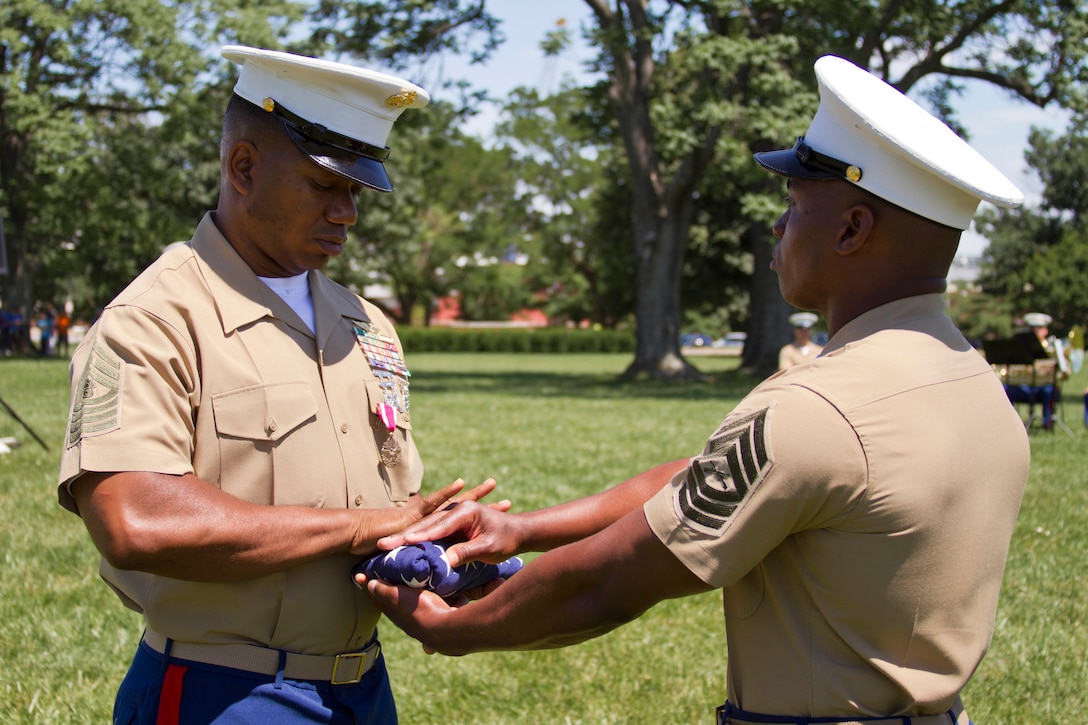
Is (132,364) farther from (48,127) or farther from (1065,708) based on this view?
(48,127)

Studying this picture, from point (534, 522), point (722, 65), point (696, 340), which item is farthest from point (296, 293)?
point (696, 340)

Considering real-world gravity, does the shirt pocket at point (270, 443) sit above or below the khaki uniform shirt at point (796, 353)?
above

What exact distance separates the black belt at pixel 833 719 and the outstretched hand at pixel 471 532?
2.59 feet

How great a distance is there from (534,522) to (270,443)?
0.81 metres

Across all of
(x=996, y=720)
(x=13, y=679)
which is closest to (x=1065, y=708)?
(x=996, y=720)

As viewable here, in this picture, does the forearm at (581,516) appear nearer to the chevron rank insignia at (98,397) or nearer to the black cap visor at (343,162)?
the black cap visor at (343,162)

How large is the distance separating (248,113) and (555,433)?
12.0 m

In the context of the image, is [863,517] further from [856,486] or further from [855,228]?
[855,228]

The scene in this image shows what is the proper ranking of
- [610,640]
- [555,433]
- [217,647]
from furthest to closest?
[555,433] → [610,640] → [217,647]

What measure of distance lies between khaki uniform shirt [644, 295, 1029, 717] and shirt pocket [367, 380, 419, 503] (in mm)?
903

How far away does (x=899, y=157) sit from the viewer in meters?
1.98

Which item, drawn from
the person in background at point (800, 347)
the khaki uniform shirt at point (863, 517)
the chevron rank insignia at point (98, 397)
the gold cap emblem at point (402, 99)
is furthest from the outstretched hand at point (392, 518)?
the person in background at point (800, 347)

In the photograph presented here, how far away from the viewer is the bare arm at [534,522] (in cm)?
264

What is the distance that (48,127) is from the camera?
3391 cm
